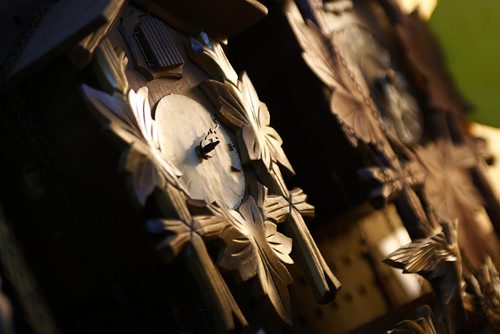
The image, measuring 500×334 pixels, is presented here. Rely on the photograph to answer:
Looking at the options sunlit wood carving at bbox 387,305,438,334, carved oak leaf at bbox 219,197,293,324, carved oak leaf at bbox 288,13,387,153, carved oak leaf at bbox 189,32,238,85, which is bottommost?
sunlit wood carving at bbox 387,305,438,334

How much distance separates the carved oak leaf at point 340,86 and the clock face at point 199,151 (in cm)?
39

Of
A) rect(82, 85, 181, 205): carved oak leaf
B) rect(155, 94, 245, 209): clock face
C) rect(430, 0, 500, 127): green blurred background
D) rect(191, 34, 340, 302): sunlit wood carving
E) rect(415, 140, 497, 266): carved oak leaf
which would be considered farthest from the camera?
rect(430, 0, 500, 127): green blurred background

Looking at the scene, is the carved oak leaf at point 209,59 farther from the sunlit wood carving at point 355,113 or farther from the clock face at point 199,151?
the sunlit wood carving at point 355,113

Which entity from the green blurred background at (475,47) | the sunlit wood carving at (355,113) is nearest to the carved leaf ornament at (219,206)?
the sunlit wood carving at (355,113)

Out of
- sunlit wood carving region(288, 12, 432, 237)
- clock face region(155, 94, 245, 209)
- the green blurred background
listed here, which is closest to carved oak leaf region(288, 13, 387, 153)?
sunlit wood carving region(288, 12, 432, 237)

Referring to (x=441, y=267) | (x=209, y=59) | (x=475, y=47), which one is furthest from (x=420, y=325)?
(x=475, y=47)

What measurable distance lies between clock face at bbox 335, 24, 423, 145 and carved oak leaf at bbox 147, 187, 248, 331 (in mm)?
770

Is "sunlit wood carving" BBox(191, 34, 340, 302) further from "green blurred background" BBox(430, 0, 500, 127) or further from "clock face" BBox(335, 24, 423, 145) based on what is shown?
"green blurred background" BBox(430, 0, 500, 127)

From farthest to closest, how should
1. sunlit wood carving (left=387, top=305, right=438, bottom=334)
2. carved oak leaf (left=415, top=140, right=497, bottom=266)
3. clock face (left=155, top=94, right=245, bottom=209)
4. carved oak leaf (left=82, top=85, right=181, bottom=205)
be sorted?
1. carved oak leaf (left=415, top=140, right=497, bottom=266)
2. sunlit wood carving (left=387, top=305, right=438, bottom=334)
3. clock face (left=155, top=94, right=245, bottom=209)
4. carved oak leaf (left=82, top=85, right=181, bottom=205)

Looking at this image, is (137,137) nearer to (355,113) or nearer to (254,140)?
(254,140)

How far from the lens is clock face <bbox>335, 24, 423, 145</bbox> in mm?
1740

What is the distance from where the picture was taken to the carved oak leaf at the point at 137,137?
3.22ft

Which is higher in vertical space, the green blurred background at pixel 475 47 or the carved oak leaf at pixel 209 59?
the carved oak leaf at pixel 209 59

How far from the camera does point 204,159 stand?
3.75 ft
